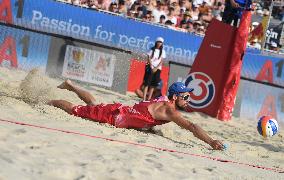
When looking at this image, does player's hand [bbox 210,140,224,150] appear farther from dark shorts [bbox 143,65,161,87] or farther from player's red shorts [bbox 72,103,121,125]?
dark shorts [bbox 143,65,161,87]

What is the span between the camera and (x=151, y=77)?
12141 mm

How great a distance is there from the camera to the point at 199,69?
11.7 metres

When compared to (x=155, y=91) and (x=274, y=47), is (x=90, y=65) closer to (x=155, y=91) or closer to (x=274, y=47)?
(x=155, y=91)

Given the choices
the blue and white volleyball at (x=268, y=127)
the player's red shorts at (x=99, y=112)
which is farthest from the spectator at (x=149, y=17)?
the player's red shorts at (x=99, y=112)

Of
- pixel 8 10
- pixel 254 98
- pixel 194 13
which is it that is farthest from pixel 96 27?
pixel 254 98

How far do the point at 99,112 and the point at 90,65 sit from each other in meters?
5.54

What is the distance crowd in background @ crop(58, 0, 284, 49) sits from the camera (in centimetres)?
1329

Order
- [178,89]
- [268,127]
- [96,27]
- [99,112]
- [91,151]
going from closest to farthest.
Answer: [91,151]
[178,89]
[99,112]
[268,127]
[96,27]

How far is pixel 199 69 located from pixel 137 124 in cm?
485

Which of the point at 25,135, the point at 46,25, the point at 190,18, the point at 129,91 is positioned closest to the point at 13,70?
the point at 46,25

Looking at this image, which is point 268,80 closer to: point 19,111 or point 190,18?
point 190,18

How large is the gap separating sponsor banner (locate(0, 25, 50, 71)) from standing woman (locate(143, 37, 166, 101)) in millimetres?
2355

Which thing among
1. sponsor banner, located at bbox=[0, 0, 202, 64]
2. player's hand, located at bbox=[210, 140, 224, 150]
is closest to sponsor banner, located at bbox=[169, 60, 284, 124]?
sponsor banner, located at bbox=[0, 0, 202, 64]

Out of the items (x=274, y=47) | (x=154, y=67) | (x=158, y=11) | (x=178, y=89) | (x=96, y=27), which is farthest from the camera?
(x=274, y=47)
